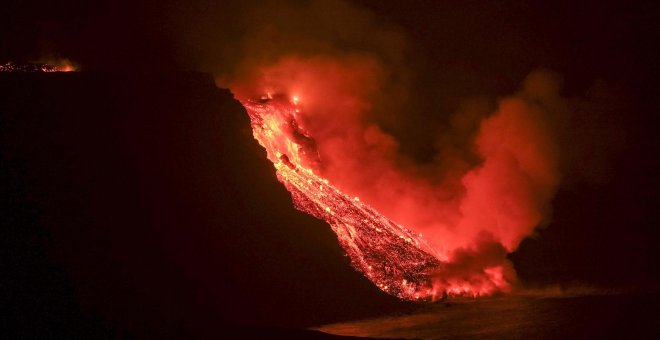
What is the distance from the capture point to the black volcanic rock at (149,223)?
16422 mm

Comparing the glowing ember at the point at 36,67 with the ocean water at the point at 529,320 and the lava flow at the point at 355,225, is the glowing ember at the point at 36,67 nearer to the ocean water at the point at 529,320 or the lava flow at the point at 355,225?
the lava flow at the point at 355,225

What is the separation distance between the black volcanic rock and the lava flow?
6.25ft

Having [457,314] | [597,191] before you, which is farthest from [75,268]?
[597,191]

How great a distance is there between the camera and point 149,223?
1983 cm

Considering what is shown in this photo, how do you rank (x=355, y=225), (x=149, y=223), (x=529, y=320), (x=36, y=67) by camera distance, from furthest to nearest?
(x=355, y=225) → (x=36, y=67) → (x=149, y=223) → (x=529, y=320)

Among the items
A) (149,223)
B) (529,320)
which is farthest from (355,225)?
(149,223)

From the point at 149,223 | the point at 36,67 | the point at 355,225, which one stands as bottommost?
the point at 149,223

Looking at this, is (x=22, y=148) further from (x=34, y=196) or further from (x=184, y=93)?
(x=184, y=93)

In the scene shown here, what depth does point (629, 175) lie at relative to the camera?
66125 millimetres

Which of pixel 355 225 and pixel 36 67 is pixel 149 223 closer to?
pixel 355 225

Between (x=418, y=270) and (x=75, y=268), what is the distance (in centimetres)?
1626

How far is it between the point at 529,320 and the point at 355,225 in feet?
35.4

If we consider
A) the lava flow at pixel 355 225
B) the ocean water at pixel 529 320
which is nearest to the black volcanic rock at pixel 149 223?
the lava flow at pixel 355 225

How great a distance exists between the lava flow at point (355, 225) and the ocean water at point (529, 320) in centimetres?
228
